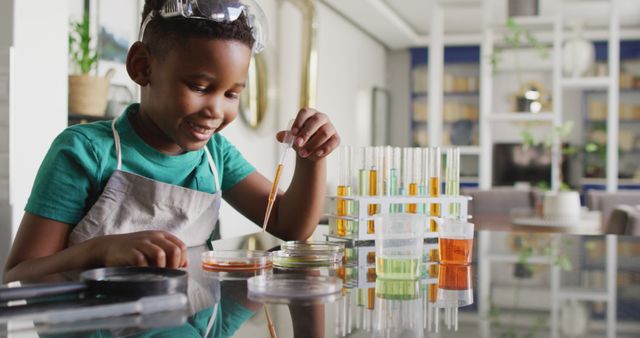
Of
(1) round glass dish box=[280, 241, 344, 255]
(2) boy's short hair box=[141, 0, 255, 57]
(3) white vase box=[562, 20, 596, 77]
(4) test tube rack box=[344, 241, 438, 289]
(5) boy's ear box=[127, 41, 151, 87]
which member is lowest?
(4) test tube rack box=[344, 241, 438, 289]

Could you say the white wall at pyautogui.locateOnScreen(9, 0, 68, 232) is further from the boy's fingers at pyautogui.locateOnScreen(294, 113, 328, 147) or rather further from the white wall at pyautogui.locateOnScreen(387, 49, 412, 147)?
the white wall at pyautogui.locateOnScreen(387, 49, 412, 147)

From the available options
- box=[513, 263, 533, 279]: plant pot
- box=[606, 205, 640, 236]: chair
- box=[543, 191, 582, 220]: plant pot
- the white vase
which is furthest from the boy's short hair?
the white vase

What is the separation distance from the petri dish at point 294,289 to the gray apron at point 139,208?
0.42m

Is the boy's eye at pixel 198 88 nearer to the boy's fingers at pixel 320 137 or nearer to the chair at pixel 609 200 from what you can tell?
the boy's fingers at pixel 320 137

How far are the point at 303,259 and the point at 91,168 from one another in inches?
15.1

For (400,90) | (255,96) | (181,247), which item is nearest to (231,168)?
(181,247)

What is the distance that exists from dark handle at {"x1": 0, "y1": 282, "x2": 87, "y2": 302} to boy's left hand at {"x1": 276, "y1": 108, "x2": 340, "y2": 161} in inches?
18.1

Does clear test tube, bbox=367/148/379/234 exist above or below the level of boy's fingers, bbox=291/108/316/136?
below

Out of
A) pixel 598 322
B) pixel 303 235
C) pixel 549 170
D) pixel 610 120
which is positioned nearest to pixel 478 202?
pixel 610 120

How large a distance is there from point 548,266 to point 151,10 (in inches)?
27.3

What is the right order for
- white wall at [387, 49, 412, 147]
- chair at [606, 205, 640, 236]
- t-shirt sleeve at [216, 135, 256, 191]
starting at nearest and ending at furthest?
t-shirt sleeve at [216, 135, 256, 191]
chair at [606, 205, 640, 236]
white wall at [387, 49, 412, 147]

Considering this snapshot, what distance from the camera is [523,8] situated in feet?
16.3

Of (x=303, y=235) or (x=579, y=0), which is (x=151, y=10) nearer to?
(x=303, y=235)

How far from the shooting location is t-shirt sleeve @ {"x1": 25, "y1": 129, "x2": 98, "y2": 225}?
104 cm
